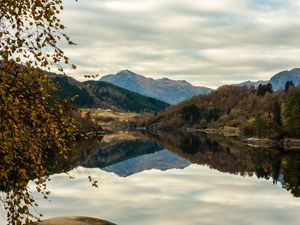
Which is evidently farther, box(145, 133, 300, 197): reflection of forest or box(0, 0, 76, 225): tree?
box(145, 133, 300, 197): reflection of forest

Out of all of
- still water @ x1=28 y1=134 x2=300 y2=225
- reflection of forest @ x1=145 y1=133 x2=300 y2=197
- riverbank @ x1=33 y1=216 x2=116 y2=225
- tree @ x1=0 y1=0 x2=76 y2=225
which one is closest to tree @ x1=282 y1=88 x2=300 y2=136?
reflection of forest @ x1=145 y1=133 x2=300 y2=197

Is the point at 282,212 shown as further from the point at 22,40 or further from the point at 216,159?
the point at 216,159

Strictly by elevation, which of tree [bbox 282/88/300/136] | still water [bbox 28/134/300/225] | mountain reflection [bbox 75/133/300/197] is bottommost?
still water [bbox 28/134/300/225]

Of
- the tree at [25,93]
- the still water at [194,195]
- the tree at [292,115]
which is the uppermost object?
the tree at [292,115]

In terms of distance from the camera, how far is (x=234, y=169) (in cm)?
11744

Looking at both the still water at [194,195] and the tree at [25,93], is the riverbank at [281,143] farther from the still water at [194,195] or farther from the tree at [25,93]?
the tree at [25,93]

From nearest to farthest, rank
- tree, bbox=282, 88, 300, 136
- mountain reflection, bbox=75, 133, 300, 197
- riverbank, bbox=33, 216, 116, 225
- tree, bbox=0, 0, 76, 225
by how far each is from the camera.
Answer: tree, bbox=0, 0, 76, 225 → riverbank, bbox=33, 216, 116, 225 → mountain reflection, bbox=75, 133, 300, 197 → tree, bbox=282, 88, 300, 136

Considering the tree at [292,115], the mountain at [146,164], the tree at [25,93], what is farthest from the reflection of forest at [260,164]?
the tree at [25,93]

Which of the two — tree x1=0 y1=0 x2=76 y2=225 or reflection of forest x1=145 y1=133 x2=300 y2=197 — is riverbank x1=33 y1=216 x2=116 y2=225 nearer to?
tree x1=0 y1=0 x2=76 y2=225

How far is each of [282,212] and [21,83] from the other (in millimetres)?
54508

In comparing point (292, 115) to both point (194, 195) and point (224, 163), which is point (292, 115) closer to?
point (224, 163)

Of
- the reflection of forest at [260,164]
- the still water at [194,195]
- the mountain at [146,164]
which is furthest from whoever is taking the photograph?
the mountain at [146,164]

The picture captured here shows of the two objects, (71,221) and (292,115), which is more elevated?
(292,115)

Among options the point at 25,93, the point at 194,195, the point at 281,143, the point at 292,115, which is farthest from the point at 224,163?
the point at 25,93
